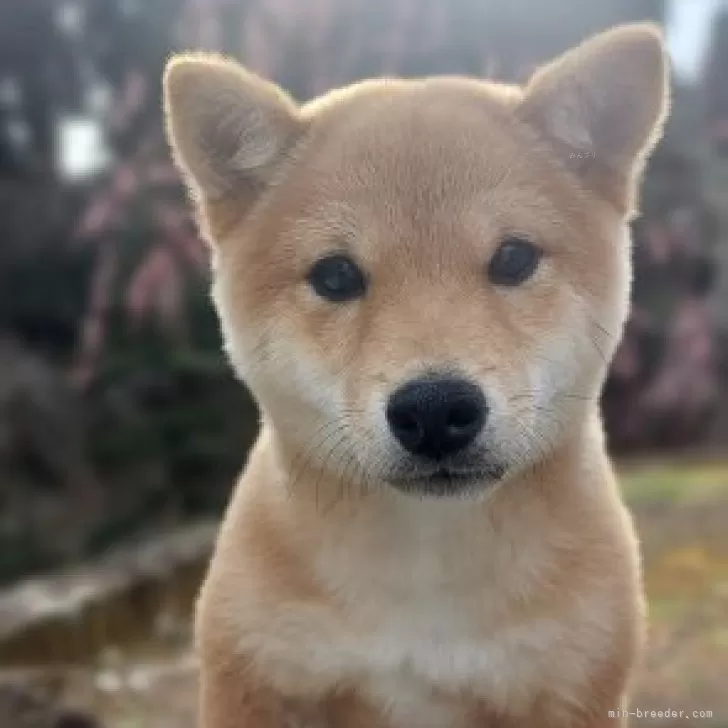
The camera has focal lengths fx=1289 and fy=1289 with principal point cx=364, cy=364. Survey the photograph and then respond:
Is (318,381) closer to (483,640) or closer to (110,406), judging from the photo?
(483,640)

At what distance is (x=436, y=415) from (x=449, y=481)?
0.14 metres

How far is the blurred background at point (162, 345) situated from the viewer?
14.1 feet

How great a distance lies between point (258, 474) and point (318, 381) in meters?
0.25

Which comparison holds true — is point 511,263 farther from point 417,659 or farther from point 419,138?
point 417,659

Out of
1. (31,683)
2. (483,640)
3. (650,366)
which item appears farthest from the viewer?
(650,366)

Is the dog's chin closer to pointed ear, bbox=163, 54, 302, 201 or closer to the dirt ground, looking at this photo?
pointed ear, bbox=163, 54, 302, 201

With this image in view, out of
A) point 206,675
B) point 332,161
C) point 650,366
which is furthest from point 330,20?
point 206,675

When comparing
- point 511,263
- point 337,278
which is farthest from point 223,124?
point 511,263

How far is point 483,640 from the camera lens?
1.82 metres

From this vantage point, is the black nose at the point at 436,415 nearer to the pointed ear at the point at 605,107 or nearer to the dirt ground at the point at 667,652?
the pointed ear at the point at 605,107

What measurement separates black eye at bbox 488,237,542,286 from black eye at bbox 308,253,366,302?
0.63 ft

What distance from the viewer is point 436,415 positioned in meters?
1.66

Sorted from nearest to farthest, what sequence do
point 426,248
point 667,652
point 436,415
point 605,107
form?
point 436,415 → point 426,248 → point 605,107 → point 667,652

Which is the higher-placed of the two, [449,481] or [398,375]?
[398,375]
